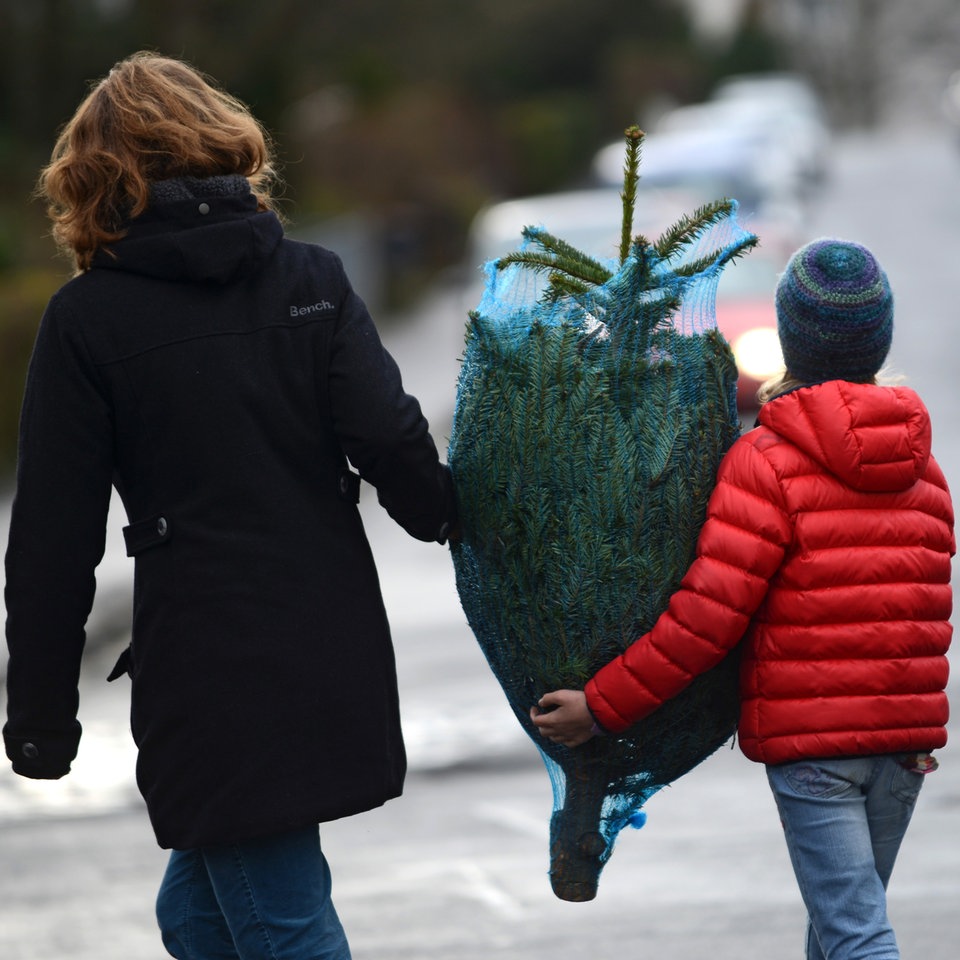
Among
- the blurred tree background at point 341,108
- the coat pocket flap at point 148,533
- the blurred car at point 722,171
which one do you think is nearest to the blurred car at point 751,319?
the blurred tree background at point 341,108

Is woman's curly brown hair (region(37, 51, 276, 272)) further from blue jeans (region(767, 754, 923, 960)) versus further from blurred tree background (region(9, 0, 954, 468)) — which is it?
blurred tree background (region(9, 0, 954, 468))

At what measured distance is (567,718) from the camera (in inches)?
112

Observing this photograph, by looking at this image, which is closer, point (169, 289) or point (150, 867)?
point (169, 289)

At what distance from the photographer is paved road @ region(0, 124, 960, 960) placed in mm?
4176

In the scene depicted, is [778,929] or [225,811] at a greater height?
[225,811]

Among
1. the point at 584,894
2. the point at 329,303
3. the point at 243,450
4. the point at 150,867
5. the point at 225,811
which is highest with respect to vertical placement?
the point at 329,303

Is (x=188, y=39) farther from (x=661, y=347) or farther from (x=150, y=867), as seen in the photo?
(x=661, y=347)

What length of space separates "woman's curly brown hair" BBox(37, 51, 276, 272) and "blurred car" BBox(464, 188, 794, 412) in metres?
5.83

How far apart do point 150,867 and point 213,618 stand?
253 cm

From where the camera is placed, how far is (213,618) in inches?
104

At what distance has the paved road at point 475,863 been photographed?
13.7 ft

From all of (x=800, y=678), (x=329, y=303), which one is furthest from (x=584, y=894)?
(x=329, y=303)

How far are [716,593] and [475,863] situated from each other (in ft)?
7.50

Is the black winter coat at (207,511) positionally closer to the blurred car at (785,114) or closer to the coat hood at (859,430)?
the coat hood at (859,430)
